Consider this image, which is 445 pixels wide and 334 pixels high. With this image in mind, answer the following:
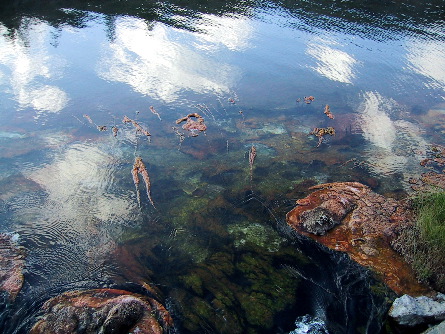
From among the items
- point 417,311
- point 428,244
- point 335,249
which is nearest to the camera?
point 417,311

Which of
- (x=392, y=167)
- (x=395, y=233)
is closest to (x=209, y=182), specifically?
(x=395, y=233)

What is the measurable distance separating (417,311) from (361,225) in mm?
3219

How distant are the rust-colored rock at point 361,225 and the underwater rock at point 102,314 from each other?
4.89 meters

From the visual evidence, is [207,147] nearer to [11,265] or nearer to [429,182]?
[11,265]

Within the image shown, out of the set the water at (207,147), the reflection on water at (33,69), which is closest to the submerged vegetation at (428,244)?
the water at (207,147)

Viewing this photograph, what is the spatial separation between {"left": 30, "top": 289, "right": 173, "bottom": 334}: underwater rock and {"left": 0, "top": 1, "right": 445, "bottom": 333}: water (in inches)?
14.9

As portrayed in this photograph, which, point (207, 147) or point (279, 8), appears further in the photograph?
point (279, 8)

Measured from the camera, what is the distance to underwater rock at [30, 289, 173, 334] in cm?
720

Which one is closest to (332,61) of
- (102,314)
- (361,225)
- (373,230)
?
(361,225)

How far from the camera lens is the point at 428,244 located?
29.1ft

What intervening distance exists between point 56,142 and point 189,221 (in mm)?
7734

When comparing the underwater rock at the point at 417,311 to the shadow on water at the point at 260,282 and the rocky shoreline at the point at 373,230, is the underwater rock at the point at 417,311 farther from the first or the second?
the shadow on water at the point at 260,282

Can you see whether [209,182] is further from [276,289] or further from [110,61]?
[110,61]

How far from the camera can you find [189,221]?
10.8m
